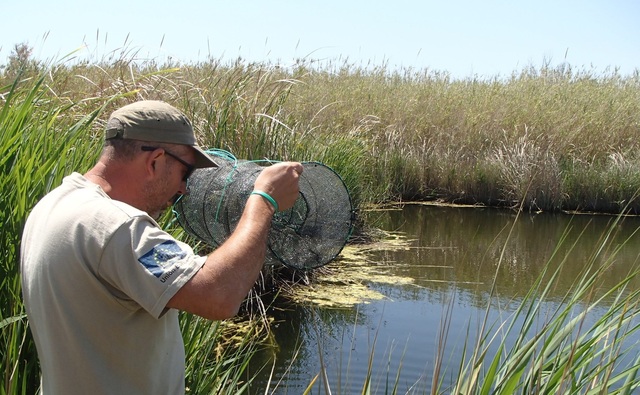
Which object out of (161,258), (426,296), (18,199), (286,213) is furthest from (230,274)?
(426,296)

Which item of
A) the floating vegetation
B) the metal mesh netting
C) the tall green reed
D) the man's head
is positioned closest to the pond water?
the floating vegetation

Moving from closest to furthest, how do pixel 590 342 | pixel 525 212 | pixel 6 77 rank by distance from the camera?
pixel 590 342 → pixel 6 77 → pixel 525 212

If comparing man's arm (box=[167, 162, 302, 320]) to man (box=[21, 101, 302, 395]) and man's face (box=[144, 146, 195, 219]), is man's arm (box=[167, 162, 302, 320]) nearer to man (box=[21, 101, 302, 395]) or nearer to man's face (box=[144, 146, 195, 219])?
man (box=[21, 101, 302, 395])

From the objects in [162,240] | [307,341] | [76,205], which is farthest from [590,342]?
[307,341]

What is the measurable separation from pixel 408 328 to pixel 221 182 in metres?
2.59

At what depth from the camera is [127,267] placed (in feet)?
4.83

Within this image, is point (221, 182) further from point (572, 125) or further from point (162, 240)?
point (572, 125)

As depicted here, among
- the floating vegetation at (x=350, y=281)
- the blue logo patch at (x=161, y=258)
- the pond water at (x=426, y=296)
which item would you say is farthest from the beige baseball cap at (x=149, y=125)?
the floating vegetation at (x=350, y=281)

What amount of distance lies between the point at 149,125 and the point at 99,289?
39 cm

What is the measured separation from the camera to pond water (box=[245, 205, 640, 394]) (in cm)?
460

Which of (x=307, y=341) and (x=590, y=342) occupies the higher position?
(x=590, y=342)

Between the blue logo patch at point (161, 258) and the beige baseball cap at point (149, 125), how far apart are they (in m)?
0.31

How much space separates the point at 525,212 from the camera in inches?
487

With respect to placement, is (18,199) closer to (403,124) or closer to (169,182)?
(169,182)
